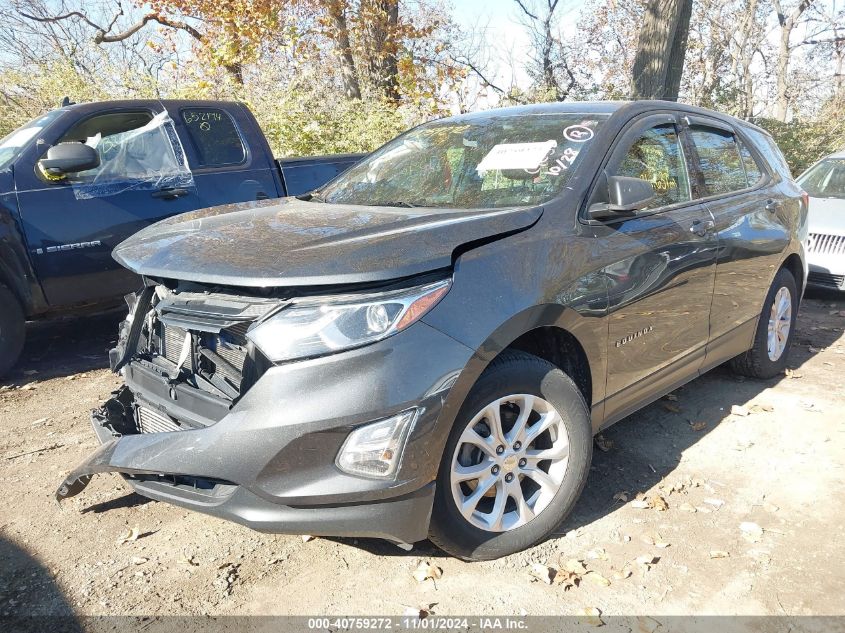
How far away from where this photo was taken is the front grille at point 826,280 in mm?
6871

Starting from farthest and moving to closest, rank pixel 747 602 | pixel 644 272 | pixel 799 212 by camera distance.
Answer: pixel 799 212
pixel 644 272
pixel 747 602

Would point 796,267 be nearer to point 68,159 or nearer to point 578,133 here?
point 578,133

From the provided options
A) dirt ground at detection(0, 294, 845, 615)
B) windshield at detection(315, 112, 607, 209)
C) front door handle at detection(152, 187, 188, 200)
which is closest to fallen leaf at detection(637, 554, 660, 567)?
dirt ground at detection(0, 294, 845, 615)

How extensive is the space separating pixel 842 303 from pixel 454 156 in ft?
18.9

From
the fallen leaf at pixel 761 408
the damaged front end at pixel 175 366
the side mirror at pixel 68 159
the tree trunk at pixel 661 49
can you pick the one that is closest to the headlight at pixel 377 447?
the damaged front end at pixel 175 366

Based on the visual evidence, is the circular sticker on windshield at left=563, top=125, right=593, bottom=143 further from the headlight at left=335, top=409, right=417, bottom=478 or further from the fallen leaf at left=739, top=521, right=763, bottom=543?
the fallen leaf at left=739, top=521, right=763, bottom=543

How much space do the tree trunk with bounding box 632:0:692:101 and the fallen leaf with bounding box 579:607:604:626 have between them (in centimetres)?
875

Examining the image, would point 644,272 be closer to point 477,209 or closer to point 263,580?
point 477,209

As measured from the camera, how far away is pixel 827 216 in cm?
714

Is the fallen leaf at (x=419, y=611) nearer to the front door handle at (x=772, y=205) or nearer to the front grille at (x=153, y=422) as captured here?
the front grille at (x=153, y=422)

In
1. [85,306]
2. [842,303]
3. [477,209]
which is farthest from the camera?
[842,303]

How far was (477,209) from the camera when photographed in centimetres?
293

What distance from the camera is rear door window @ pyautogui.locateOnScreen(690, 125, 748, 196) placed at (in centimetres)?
387

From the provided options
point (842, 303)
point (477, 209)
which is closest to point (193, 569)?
point (477, 209)
